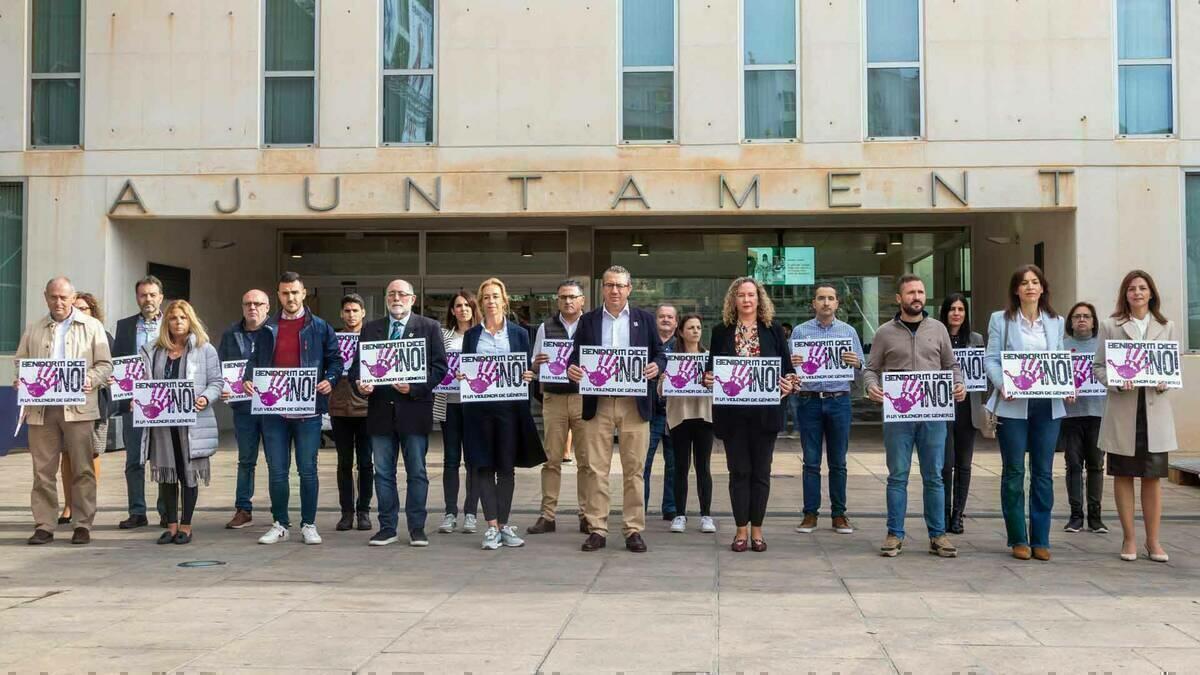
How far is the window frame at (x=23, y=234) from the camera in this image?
16.5 metres

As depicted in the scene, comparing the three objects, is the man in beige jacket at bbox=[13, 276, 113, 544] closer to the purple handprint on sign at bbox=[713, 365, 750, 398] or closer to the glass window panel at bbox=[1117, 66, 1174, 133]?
the purple handprint on sign at bbox=[713, 365, 750, 398]

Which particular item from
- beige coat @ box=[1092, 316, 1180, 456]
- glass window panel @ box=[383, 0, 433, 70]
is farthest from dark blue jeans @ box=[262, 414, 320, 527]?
glass window panel @ box=[383, 0, 433, 70]

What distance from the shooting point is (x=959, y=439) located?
30.9 feet

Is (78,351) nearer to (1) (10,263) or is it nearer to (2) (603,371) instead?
(2) (603,371)

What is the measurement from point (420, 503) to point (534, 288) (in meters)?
11.1

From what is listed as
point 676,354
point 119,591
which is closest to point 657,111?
point 676,354

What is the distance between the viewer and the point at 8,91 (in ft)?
54.6

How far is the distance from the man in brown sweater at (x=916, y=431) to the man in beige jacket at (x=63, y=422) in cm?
620

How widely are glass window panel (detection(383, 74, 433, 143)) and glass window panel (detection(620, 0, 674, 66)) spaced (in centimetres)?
298

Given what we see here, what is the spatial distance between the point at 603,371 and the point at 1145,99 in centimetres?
1128

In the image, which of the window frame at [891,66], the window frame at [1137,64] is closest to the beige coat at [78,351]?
the window frame at [891,66]

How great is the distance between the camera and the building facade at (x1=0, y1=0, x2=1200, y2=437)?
51.3 feet

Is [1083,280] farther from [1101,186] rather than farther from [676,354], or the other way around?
[676,354]

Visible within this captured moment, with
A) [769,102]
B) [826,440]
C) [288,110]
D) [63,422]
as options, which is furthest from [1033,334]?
[288,110]
